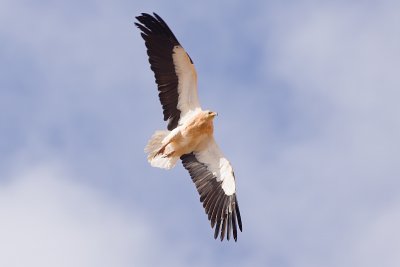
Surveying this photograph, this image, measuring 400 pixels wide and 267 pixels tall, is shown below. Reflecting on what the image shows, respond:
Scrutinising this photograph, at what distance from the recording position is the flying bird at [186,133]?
4540 inches

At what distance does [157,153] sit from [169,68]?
4.75ft

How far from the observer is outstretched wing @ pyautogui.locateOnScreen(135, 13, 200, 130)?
115 meters

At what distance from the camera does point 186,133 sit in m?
116

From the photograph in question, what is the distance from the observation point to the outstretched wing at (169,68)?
11531cm

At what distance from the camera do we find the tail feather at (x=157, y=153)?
4555 inches

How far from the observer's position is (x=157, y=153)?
115750mm

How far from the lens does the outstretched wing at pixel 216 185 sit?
115m

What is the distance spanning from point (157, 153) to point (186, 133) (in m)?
0.63

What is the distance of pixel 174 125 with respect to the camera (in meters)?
116

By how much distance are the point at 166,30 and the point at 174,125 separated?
1.63m

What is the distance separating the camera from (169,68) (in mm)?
115438

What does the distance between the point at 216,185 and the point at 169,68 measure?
2136 millimetres

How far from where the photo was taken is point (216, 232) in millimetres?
115188

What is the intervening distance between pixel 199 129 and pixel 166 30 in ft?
5.66
